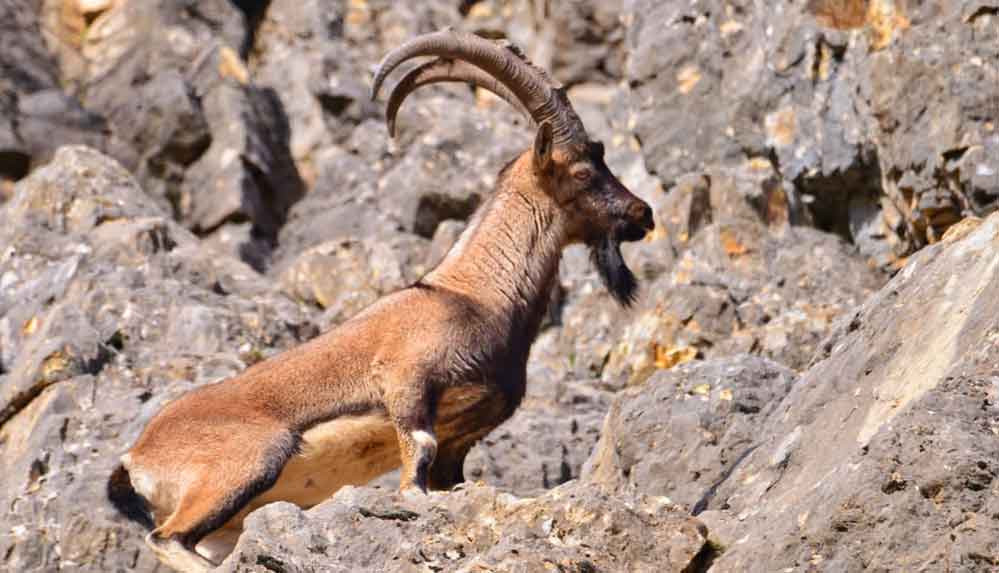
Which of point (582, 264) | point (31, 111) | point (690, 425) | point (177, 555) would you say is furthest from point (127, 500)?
point (31, 111)

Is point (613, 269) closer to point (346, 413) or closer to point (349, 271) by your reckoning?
point (346, 413)

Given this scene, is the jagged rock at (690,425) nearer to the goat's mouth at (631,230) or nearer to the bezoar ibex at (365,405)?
the bezoar ibex at (365,405)

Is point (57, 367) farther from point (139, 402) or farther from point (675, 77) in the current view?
point (675, 77)

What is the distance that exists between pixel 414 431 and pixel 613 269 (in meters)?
2.33

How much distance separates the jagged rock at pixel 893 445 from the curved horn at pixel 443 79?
10.4ft

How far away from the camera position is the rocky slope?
20.6 ft

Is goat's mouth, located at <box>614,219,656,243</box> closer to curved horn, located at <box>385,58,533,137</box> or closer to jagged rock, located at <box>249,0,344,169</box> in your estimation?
curved horn, located at <box>385,58,533,137</box>

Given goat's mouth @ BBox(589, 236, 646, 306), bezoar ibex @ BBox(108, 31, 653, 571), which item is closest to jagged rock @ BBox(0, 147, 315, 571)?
bezoar ibex @ BBox(108, 31, 653, 571)

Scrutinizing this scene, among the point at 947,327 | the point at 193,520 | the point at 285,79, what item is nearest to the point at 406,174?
the point at 285,79

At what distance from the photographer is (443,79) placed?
10633mm

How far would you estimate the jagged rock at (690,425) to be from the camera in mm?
8461

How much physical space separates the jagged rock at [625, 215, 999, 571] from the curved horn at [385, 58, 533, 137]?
10.4 ft

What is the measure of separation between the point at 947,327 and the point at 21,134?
13087 millimetres

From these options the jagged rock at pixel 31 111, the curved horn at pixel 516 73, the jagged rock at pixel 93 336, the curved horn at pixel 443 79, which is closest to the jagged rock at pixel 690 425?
the curved horn at pixel 516 73
